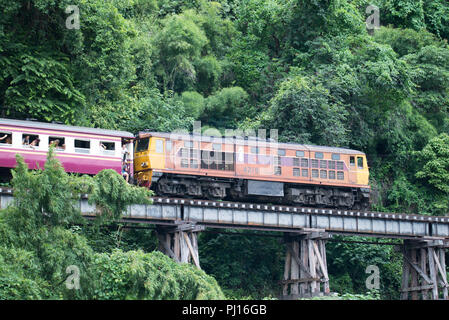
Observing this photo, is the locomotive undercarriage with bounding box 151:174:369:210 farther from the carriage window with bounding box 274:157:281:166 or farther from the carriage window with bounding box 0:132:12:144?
the carriage window with bounding box 0:132:12:144

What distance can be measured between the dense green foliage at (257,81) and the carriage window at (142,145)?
4.29 metres

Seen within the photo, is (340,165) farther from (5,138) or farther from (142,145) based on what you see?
(5,138)

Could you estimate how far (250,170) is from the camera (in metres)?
41.0

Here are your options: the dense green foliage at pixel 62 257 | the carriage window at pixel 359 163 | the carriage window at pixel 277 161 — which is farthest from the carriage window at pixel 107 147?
the carriage window at pixel 359 163

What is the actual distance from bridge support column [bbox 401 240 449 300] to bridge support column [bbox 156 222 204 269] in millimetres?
13857

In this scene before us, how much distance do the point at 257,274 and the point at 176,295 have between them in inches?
802

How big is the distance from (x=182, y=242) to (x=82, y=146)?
689cm

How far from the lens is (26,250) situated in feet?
81.0

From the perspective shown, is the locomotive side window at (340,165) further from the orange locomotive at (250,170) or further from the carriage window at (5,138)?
the carriage window at (5,138)

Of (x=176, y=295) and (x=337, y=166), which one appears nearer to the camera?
(x=176, y=295)

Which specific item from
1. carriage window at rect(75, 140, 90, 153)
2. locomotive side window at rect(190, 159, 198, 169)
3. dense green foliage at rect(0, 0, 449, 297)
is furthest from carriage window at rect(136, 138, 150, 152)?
dense green foliage at rect(0, 0, 449, 297)
